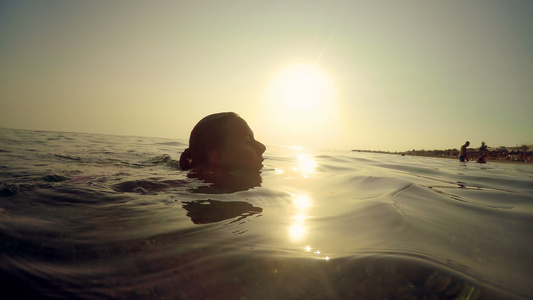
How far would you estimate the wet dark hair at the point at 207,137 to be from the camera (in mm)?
4191

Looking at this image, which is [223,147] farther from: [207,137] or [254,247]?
[254,247]

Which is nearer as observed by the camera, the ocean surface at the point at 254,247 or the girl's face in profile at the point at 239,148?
the ocean surface at the point at 254,247

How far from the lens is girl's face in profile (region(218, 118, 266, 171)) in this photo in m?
4.16

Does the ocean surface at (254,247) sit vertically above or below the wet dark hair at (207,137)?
below

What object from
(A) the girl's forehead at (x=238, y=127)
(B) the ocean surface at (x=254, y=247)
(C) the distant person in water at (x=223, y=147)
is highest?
(A) the girl's forehead at (x=238, y=127)

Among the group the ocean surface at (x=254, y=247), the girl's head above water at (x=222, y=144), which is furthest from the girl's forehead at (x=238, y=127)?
the ocean surface at (x=254, y=247)

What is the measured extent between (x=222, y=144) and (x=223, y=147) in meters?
0.06

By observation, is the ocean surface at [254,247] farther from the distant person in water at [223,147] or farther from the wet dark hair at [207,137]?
the wet dark hair at [207,137]

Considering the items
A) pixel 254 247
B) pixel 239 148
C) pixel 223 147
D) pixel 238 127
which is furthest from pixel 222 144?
pixel 254 247

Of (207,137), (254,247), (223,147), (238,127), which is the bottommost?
(254,247)

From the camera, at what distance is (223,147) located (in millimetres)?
4172

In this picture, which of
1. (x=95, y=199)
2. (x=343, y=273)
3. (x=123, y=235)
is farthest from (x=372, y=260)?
(x=95, y=199)

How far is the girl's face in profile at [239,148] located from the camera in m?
4.16

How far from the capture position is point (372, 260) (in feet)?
3.48
